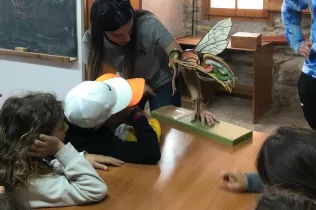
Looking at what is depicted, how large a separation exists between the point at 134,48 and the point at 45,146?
3.02 ft

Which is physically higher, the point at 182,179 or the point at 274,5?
the point at 274,5

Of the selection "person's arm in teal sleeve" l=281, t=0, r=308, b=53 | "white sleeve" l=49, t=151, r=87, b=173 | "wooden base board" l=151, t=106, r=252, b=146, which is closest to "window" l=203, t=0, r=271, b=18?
"person's arm in teal sleeve" l=281, t=0, r=308, b=53

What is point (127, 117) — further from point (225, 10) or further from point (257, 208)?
point (225, 10)

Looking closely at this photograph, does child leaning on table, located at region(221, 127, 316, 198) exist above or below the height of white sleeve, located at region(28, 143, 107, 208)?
above

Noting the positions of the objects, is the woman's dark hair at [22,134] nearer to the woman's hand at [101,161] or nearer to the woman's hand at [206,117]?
the woman's hand at [101,161]

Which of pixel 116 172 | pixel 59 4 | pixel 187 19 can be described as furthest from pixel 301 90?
pixel 187 19

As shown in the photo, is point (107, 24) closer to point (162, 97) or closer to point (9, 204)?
point (162, 97)

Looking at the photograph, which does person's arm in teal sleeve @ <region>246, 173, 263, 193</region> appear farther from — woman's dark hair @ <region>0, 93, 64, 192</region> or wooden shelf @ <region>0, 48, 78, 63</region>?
wooden shelf @ <region>0, 48, 78, 63</region>

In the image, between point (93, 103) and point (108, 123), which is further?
point (108, 123)

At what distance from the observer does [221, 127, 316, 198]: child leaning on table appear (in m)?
0.96

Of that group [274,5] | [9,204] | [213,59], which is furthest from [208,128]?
[274,5]

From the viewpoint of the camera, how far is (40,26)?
134 inches

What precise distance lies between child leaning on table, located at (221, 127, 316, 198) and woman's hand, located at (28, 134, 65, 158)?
57 centimetres

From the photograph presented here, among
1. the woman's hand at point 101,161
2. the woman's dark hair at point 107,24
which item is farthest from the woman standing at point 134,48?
the woman's hand at point 101,161
